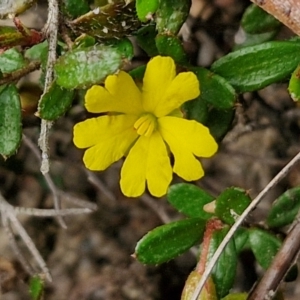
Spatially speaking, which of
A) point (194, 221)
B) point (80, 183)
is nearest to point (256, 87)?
point (194, 221)

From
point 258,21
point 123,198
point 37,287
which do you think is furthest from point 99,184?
point 258,21

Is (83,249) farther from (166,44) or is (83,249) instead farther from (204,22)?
(166,44)

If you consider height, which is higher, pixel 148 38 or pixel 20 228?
pixel 148 38

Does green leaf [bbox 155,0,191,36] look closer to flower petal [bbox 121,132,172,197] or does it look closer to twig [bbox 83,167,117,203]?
flower petal [bbox 121,132,172,197]

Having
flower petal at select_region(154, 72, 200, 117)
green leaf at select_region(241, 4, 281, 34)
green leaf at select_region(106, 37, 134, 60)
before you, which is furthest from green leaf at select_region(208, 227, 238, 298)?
green leaf at select_region(241, 4, 281, 34)

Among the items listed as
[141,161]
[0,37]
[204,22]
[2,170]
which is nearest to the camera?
[0,37]

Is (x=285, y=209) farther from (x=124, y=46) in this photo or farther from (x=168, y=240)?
(x=124, y=46)
